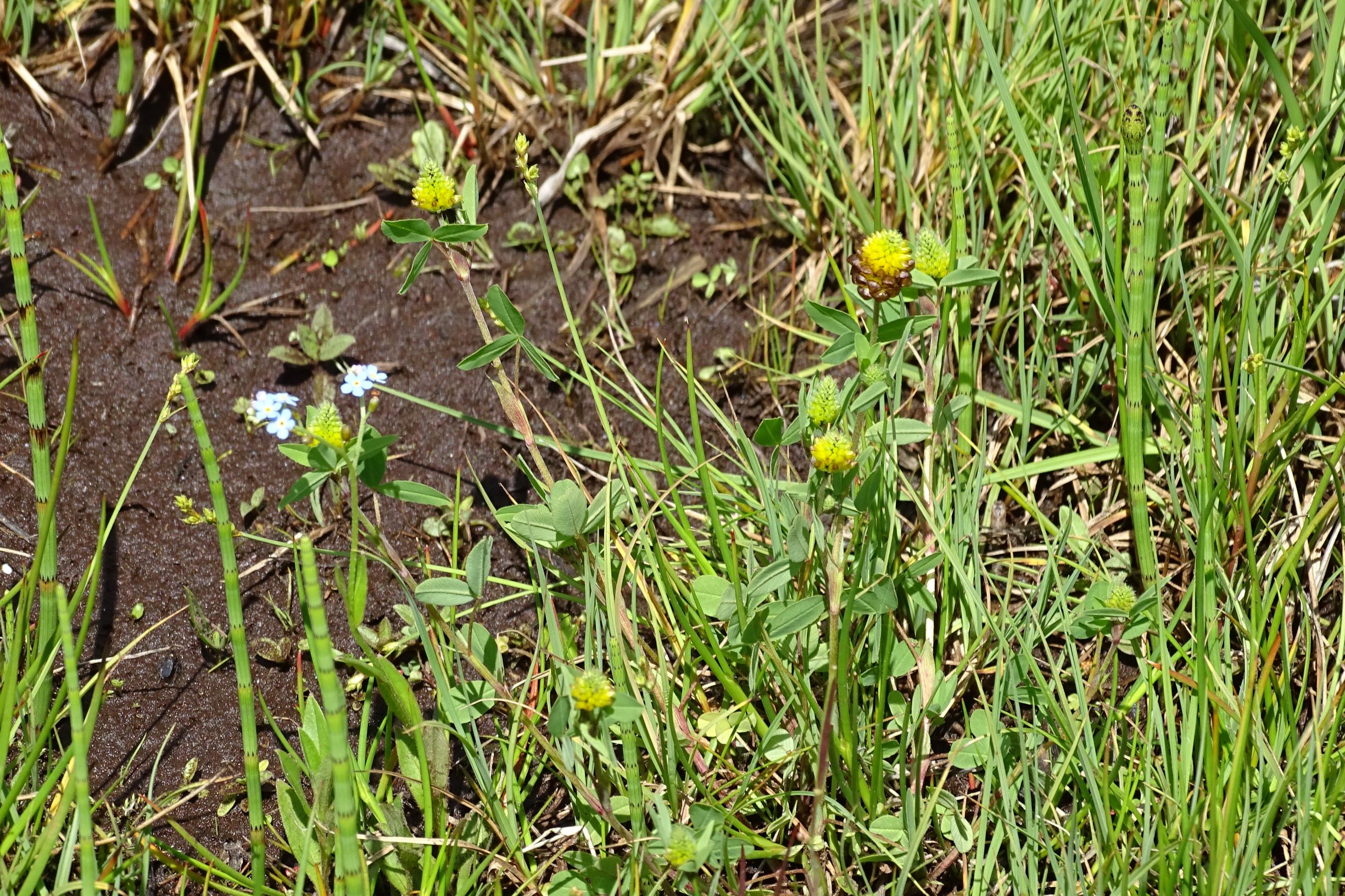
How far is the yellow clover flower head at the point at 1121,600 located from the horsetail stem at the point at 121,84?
2382 millimetres

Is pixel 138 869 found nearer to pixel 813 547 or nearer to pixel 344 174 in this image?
pixel 813 547

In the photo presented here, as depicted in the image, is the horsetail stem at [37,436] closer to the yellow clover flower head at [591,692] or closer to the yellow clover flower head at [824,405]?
the yellow clover flower head at [591,692]

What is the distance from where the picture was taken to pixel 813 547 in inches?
66.1

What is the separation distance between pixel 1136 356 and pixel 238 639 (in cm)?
144

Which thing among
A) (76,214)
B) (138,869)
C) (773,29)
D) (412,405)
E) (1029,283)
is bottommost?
(138,869)

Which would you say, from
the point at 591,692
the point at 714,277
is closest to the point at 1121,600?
the point at 591,692

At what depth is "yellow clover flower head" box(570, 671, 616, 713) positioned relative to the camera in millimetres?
1302

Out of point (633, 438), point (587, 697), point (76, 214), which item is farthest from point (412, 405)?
point (587, 697)

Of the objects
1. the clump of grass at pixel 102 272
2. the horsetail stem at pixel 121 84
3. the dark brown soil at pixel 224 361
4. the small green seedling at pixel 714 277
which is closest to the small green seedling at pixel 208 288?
the dark brown soil at pixel 224 361

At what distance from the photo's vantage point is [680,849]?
1.38 meters

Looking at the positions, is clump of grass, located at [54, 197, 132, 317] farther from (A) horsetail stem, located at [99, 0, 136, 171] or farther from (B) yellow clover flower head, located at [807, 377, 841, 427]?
(B) yellow clover flower head, located at [807, 377, 841, 427]

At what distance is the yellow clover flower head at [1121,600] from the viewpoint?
66.6 inches

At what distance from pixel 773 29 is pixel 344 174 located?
110 centimetres

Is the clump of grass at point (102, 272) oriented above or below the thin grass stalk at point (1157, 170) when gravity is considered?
below
